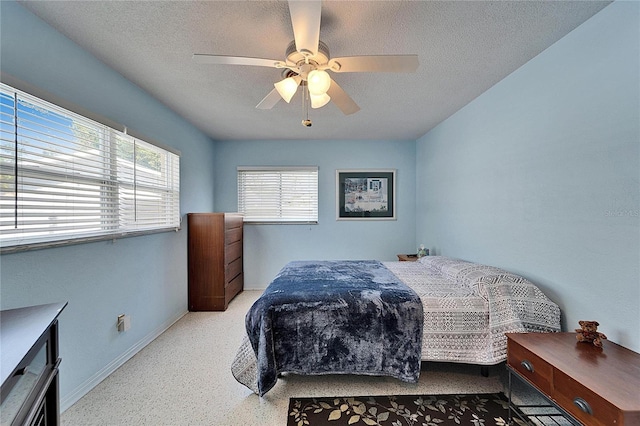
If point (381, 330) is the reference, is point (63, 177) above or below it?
above

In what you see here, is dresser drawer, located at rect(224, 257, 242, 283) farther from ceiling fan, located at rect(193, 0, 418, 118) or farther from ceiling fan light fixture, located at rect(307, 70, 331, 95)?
ceiling fan light fixture, located at rect(307, 70, 331, 95)

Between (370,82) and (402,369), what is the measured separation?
2.37 m

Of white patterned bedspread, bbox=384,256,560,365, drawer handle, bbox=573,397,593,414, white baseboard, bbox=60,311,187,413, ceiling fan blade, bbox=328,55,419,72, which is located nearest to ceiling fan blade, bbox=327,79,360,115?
ceiling fan blade, bbox=328,55,419,72

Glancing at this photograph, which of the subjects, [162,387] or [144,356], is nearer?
[162,387]

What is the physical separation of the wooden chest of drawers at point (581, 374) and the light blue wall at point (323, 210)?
8.99ft

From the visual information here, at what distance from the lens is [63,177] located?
172 cm

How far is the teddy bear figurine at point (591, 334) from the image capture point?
1.43 metres

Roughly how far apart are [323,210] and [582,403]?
3.48m

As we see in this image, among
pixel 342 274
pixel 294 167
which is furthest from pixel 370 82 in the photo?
pixel 294 167

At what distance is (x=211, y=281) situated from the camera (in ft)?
11.2

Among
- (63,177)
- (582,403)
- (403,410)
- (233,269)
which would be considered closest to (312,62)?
(63,177)

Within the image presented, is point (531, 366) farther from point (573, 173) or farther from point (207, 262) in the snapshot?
point (207, 262)

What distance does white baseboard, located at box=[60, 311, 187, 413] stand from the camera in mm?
1746

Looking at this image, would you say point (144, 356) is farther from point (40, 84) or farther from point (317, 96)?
point (317, 96)
